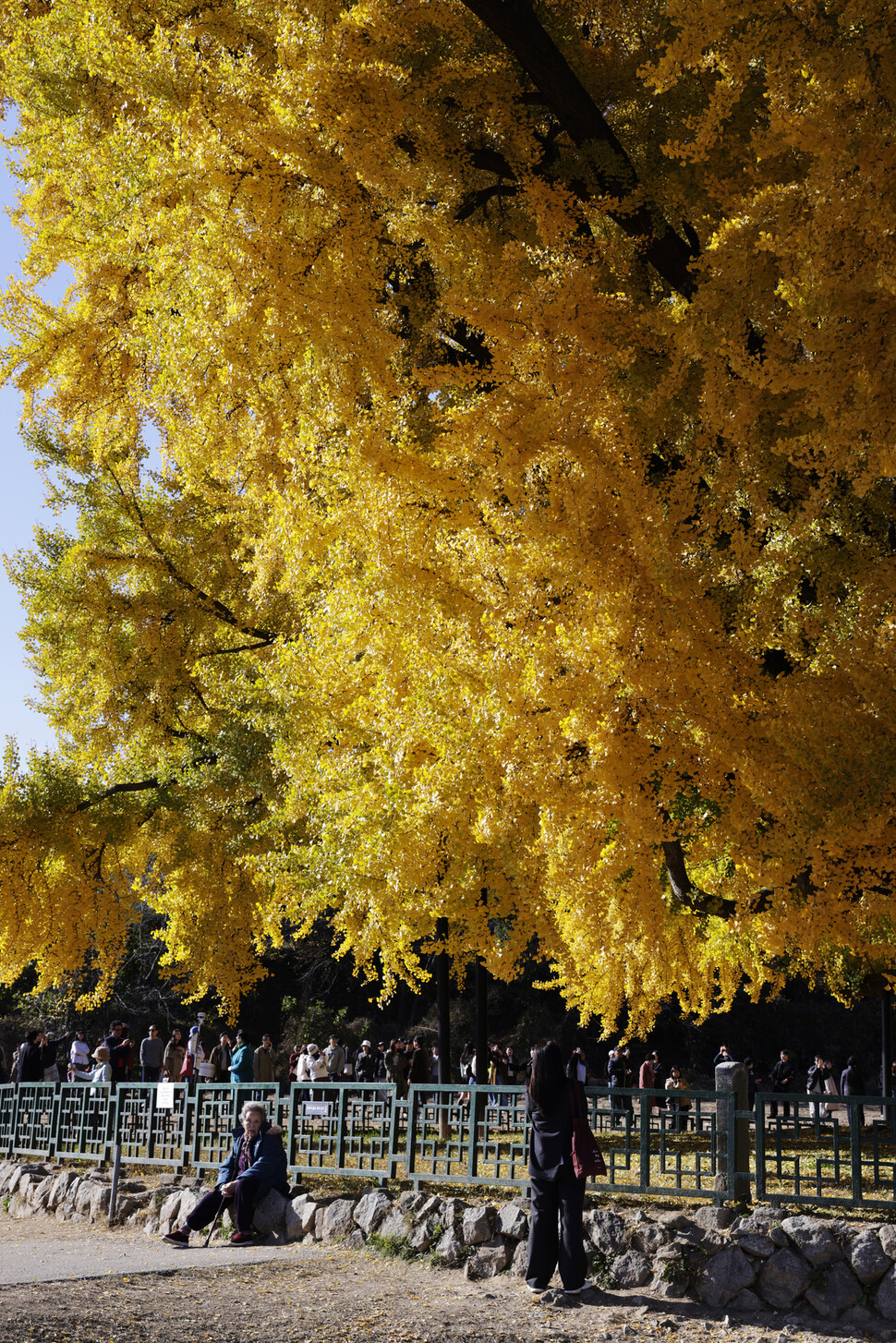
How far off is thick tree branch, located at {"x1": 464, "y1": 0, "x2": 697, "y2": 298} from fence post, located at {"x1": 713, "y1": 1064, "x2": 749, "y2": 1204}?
18.5 ft

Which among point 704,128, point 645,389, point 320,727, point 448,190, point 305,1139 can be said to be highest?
point 448,190

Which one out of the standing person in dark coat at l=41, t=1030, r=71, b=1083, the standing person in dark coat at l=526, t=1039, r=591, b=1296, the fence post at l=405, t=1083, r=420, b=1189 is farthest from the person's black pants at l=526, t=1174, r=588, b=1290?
the standing person in dark coat at l=41, t=1030, r=71, b=1083

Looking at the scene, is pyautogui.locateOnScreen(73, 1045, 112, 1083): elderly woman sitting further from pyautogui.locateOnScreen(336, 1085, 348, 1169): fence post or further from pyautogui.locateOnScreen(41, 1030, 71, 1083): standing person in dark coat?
pyautogui.locateOnScreen(336, 1085, 348, 1169): fence post

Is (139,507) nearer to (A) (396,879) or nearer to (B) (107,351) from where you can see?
(B) (107,351)

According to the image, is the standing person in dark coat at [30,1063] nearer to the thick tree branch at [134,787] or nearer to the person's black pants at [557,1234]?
the thick tree branch at [134,787]

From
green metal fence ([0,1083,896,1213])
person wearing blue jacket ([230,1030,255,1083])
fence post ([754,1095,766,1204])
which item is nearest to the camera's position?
fence post ([754,1095,766,1204])

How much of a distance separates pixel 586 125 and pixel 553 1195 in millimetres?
6493

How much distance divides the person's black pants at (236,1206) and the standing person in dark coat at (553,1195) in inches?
103

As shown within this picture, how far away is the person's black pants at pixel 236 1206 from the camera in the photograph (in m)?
8.26

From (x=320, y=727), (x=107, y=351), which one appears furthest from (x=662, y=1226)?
(x=107, y=351)

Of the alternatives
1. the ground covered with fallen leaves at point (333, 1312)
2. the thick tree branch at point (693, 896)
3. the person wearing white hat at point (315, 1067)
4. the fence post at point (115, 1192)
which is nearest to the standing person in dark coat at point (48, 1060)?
the person wearing white hat at point (315, 1067)

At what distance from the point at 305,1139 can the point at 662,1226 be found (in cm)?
441

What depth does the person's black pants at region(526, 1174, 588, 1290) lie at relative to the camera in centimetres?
650

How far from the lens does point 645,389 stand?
269 inches
